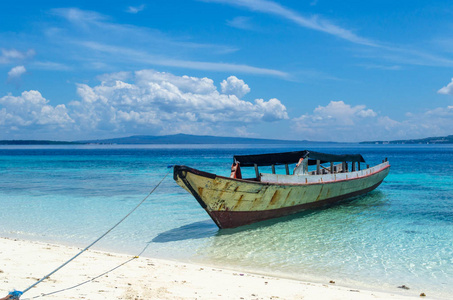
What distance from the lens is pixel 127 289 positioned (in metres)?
6.73

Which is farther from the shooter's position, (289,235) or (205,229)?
(205,229)

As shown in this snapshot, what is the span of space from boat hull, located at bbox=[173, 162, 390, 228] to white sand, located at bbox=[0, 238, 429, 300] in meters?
2.84

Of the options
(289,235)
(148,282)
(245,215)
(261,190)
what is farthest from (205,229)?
(148,282)

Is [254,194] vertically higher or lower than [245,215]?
higher

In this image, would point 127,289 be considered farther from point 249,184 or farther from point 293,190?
point 293,190

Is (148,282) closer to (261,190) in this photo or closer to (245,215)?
(245,215)

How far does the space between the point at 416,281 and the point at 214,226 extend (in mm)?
6935

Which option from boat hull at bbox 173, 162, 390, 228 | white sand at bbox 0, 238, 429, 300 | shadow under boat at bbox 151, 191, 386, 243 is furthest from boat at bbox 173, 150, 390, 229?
A: white sand at bbox 0, 238, 429, 300

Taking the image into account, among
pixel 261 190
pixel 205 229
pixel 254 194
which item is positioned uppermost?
pixel 261 190

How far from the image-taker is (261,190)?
12734 millimetres

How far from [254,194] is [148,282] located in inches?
236

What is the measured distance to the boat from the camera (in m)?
11.4

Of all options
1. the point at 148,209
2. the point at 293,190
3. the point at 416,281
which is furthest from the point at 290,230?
the point at 148,209

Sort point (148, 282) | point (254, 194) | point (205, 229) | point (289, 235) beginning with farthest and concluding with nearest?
point (205, 229), point (254, 194), point (289, 235), point (148, 282)
